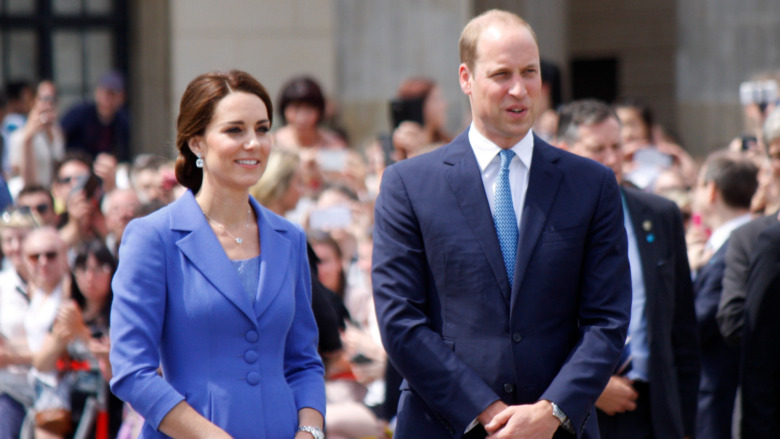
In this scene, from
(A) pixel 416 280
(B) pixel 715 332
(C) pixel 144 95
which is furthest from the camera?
(C) pixel 144 95

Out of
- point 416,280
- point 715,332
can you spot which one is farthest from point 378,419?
point 416,280

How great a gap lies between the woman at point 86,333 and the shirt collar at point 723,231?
342cm

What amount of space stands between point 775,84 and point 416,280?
573 centimetres

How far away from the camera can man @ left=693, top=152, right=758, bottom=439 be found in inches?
231

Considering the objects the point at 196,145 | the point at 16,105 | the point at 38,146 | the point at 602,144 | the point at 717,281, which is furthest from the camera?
the point at 16,105

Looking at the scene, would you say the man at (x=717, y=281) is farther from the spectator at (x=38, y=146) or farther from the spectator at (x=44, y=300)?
the spectator at (x=38, y=146)

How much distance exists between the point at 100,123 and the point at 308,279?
835 cm

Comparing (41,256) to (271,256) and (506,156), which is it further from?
(506,156)

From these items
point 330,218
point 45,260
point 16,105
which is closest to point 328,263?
point 330,218

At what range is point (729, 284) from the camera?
17.1ft

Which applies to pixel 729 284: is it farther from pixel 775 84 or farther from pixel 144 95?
pixel 144 95

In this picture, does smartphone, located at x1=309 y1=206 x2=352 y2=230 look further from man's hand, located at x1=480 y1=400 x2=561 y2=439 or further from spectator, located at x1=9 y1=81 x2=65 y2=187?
man's hand, located at x1=480 y1=400 x2=561 y2=439

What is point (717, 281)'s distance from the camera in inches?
227

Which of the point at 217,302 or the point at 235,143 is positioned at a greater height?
the point at 235,143
